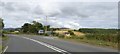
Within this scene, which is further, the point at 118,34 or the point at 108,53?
the point at 118,34

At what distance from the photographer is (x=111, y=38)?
35.1m

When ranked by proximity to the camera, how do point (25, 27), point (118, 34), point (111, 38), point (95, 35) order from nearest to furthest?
point (118, 34), point (111, 38), point (95, 35), point (25, 27)

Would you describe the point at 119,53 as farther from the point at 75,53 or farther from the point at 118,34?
the point at 118,34

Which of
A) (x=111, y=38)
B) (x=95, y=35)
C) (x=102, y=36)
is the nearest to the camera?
(x=111, y=38)

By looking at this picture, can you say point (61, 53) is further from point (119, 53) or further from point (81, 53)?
point (119, 53)

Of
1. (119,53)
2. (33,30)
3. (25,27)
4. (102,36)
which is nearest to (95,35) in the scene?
(102,36)

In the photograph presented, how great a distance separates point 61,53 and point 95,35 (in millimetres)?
25352

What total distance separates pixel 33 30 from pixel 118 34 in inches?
3223

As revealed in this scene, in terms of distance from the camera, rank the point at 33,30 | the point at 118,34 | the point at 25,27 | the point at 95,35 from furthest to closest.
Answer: the point at 25,27 < the point at 33,30 < the point at 95,35 < the point at 118,34

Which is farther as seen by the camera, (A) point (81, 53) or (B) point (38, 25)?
(B) point (38, 25)

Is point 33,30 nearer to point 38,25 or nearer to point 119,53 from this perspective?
point 38,25

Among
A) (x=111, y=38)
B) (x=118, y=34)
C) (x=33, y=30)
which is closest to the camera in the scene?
(x=118, y=34)

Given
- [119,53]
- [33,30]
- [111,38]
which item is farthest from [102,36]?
[33,30]

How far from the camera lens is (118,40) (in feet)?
103
